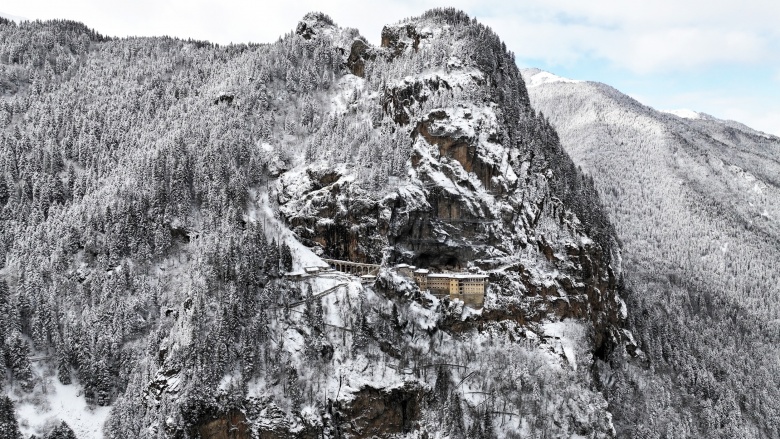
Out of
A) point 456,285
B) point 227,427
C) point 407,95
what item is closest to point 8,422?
point 227,427

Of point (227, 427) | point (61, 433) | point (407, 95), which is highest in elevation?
point (407, 95)

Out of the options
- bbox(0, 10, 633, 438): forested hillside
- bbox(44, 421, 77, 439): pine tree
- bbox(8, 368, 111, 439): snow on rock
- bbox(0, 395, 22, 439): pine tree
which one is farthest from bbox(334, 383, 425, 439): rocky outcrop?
bbox(0, 395, 22, 439): pine tree

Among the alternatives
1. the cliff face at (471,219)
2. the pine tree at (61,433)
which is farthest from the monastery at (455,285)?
the pine tree at (61,433)

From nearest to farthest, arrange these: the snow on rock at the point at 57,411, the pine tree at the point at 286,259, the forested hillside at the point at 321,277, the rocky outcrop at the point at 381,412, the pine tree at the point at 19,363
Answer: the rocky outcrop at the point at 381,412
the forested hillside at the point at 321,277
the snow on rock at the point at 57,411
the pine tree at the point at 19,363
the pine tree at the point at 286,259

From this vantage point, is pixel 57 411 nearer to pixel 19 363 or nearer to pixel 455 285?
pixel 19 363

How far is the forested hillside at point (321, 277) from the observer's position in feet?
433

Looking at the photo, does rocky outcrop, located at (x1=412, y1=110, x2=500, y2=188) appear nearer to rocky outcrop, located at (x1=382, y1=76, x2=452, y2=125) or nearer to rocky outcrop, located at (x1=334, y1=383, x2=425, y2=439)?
rocky outcrop, located at (x1=382, y1=76, x2=452, y2=125)

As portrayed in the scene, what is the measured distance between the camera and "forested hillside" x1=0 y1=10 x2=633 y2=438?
13212cm

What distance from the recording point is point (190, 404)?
12525 centimetres

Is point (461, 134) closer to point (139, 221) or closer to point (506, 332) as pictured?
point (506, 332)

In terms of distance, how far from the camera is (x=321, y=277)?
14850cm

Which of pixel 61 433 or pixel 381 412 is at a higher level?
pixel 381 412

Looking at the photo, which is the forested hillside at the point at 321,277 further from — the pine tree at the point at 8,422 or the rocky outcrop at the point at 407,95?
the rocky outcrop at the point at 407,95

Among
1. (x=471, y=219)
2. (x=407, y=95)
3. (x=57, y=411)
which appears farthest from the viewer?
(x=407, y=95)
